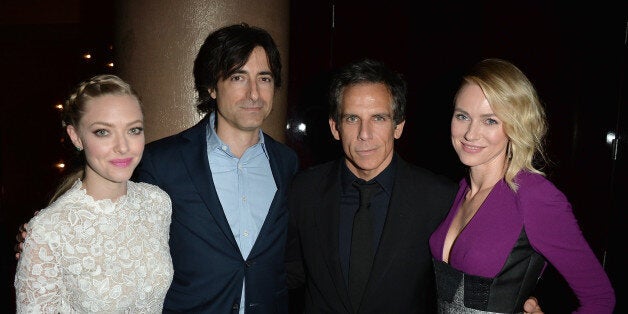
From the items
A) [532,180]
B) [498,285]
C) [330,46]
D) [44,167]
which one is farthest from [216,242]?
[44,167]

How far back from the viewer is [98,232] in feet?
5.50

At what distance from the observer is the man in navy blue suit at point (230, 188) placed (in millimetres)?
2055

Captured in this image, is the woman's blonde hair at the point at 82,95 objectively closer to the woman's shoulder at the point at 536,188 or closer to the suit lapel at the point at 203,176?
the suit lapel at the point at 203,176

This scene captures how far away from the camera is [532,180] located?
1811 millimetres

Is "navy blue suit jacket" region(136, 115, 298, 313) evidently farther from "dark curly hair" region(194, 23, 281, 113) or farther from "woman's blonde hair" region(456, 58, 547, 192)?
Result: "woman's blonde hair" region(456, 58, 547, 192)

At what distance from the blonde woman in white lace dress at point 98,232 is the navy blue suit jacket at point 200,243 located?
0.20 m

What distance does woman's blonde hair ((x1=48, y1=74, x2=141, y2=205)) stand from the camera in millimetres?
1675

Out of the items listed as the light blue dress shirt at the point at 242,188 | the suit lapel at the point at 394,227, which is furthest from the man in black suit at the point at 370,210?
the light blue dress shirt at the point at 242,188

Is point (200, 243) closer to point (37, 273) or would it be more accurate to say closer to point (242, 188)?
point (242, 188)

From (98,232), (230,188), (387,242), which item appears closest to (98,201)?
(98,232)

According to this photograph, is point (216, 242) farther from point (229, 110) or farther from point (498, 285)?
point (498, 285)

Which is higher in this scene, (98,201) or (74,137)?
(74,137)

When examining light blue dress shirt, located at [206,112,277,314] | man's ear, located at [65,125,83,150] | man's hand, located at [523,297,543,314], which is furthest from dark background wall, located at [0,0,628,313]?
man's ear, located at [65,125,83,150]

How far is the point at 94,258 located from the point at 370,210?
1.18 metres
